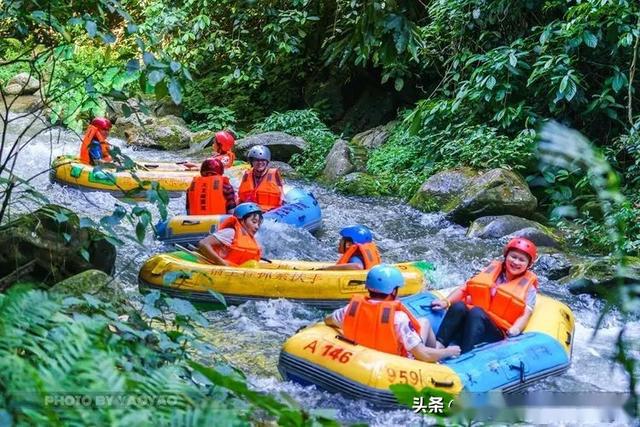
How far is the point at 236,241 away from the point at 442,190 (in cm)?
454

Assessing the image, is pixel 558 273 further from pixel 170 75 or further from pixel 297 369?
pixel 170 75

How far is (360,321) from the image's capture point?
4883 millimetres

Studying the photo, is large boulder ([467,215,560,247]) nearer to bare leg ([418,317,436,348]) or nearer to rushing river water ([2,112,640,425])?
rushing river water ([2,112,640,425])

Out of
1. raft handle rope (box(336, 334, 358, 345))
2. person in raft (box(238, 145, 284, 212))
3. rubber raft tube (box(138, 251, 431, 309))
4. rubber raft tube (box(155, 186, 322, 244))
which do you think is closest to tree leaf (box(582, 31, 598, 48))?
rubber raft tube (box(155, 186, 322, 244))

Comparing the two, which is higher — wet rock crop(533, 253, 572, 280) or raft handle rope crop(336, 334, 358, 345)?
raft handle rope crop(336, 334, 358, 345)

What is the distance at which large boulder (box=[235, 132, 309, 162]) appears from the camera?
46.2 ft

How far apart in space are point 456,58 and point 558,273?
5233 millimetres

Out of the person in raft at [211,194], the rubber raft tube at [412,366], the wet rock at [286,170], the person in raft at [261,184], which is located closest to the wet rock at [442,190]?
the person in raft at [261,184]

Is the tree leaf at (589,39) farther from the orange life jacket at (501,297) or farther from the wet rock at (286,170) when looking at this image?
the wet rock at (286,170)

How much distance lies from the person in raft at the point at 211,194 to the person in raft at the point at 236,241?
5.59 ft

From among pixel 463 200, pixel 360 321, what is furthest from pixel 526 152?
pixel 360 321

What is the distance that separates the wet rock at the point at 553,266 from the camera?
802 cm

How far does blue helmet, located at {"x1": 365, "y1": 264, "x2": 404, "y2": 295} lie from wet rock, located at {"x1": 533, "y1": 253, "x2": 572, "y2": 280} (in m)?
3.68

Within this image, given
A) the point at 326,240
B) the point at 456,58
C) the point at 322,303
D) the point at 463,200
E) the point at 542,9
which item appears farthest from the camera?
the point at 456,58
